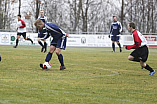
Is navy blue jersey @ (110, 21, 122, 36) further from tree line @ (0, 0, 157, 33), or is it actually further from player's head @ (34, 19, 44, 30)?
tree line @ (0, 0, 157, 33)

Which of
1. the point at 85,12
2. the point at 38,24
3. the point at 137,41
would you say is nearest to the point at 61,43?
the point at 38,24

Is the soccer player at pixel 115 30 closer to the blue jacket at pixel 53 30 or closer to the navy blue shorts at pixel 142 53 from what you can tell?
the blue jacket at pixel 53 30

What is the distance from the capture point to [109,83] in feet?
25.2

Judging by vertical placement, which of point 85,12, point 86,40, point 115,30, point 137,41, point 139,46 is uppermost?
point 85,12

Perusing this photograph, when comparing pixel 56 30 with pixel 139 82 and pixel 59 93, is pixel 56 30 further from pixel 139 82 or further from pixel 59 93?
pixel 59 93

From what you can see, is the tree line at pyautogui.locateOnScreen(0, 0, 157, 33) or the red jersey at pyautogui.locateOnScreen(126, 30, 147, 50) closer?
the red jersey at pyautogui.locateOnScreen(126, 30, 147, 50)

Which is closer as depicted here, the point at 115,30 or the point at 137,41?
the point at 137,41

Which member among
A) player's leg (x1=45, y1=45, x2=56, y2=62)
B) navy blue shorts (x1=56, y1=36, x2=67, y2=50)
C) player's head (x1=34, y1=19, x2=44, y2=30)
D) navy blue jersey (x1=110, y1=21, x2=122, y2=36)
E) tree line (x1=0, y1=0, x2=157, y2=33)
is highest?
tree line (x1=0, y1=0, x2=157, y2=33)

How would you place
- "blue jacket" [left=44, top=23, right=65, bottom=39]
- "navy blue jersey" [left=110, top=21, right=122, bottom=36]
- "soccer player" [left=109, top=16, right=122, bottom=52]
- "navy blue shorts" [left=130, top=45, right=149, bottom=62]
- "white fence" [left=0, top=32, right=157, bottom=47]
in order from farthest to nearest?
"white fence" [left=0, top=32, right=157, bottom=47] → "navy blue jersey" [left=110, top=21, right=122, bottom=36] → "soccer player" [left=109, top=16, right=122, bottom=52] → "blue jacket" [left=44, top=23, right=65, bottom=39] → "navy blue shorts" [left=130, top=45, right=149, bottom=62]

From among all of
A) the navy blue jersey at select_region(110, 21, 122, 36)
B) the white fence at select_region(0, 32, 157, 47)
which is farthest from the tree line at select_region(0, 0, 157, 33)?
the navy blue jersey at select_region(110, 21, 122, 36)

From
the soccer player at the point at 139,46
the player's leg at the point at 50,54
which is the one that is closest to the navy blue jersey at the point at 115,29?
the player's leg at the point at 50,54

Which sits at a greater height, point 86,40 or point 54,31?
point 54,31

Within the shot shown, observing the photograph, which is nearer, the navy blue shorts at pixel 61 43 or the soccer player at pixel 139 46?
the soccer player at pixel 139 46

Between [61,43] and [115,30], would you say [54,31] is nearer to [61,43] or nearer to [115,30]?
[61,43]
